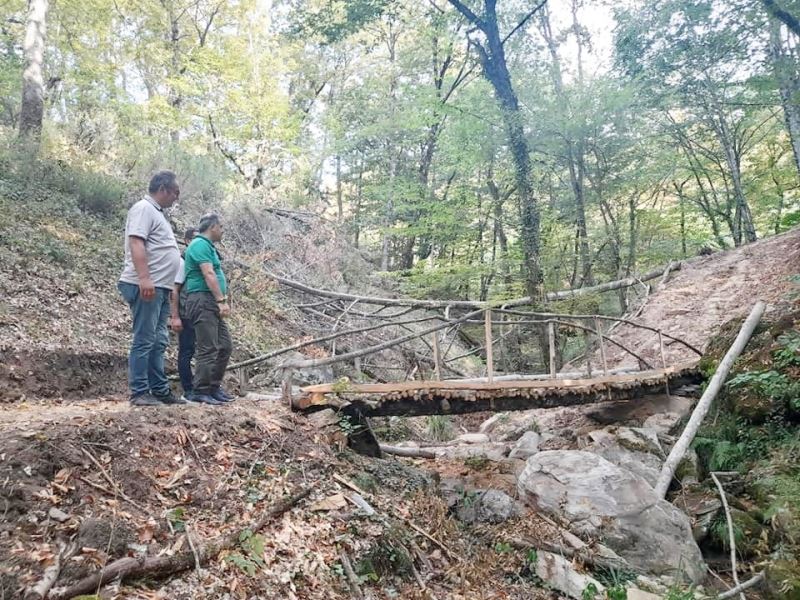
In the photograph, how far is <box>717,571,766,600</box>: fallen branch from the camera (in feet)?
13.6

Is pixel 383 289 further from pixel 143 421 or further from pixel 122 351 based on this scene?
pixel 143 421

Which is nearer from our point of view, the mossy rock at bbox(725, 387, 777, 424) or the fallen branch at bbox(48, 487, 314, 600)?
the fallen branch at bbox(48, 487, 314, 600)

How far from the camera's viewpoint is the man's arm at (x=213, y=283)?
4.75m

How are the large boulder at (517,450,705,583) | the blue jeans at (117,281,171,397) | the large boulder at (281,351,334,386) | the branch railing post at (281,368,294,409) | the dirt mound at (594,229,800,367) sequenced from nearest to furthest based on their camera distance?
1. the blue jeans at (117,281,171,397)
2. the large boulder at (517,450,705,583)
3. the branch railing post at (281,368,294,409)
4. the large boulder at (281,351,334,386)
5. the dirt mound at (594,229,800,367)

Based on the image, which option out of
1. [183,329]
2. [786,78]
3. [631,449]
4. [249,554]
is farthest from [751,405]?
[786,78]

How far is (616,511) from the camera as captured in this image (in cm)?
514

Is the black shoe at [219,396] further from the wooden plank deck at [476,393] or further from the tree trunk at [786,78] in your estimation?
the tree trunk at [786,78]

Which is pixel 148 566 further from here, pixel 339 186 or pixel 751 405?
pixel 339 186

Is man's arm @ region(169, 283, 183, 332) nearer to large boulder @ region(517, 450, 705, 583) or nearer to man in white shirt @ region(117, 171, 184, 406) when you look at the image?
man in white shirt @ region(117, 171, 184, 406)

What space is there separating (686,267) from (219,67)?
1462cm

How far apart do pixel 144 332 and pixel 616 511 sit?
190 inches

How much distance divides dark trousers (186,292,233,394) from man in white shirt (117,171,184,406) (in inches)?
14.4

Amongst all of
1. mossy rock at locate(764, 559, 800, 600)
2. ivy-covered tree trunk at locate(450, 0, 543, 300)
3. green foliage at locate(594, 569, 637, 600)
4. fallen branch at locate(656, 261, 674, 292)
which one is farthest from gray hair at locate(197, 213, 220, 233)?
fallen branch at locate(656, 261, 674, 292)

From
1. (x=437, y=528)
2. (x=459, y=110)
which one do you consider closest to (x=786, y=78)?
(x=459, y=110)
